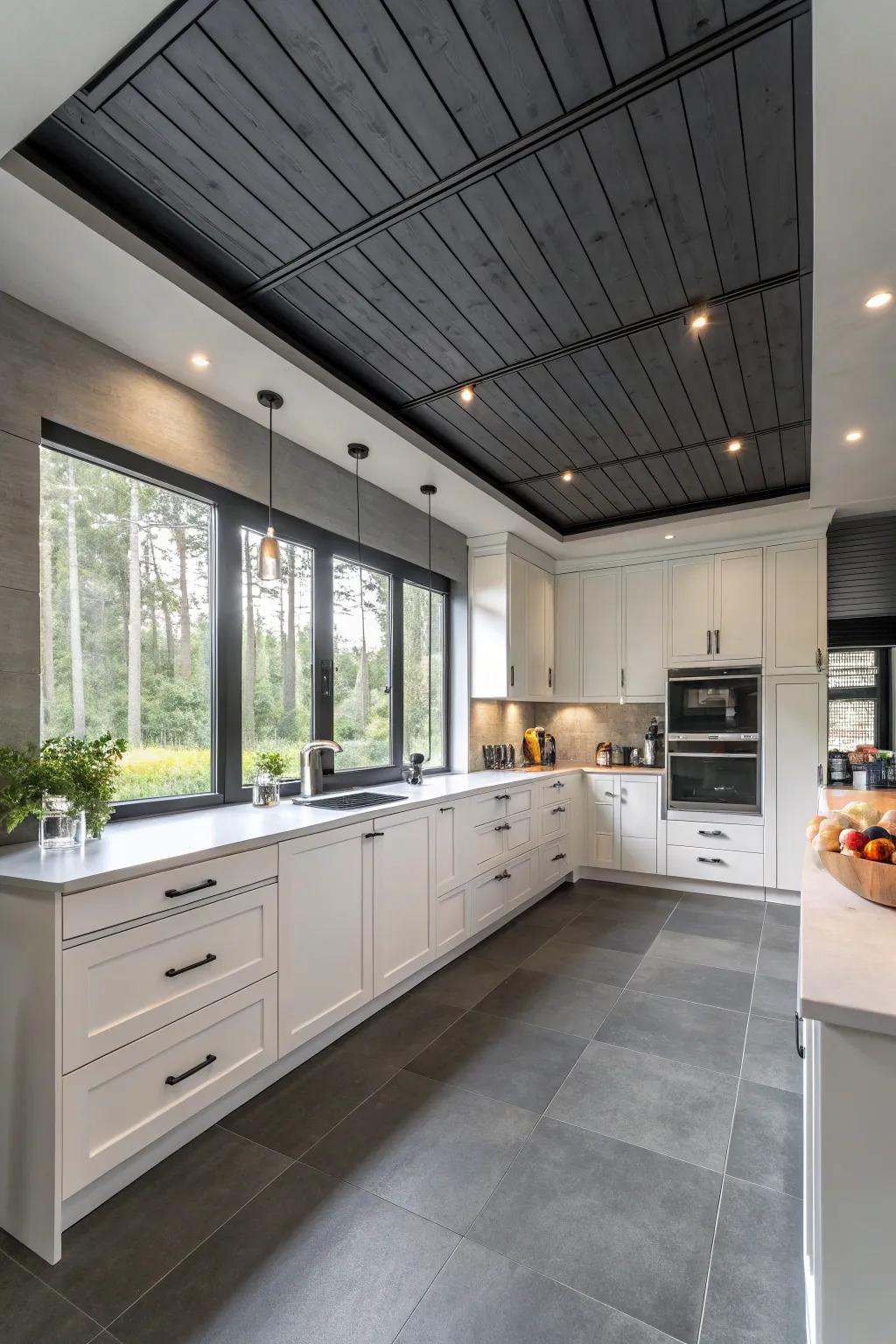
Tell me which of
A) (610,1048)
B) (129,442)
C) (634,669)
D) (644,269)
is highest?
(644,269)

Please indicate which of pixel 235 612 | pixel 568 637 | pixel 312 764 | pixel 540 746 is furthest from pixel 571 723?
pixel 235 612

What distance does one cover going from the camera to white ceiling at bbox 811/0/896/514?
122 cm

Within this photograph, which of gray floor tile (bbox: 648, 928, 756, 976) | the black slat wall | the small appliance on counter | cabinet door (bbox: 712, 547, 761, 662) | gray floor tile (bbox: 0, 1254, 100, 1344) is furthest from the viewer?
the small appliance on counter

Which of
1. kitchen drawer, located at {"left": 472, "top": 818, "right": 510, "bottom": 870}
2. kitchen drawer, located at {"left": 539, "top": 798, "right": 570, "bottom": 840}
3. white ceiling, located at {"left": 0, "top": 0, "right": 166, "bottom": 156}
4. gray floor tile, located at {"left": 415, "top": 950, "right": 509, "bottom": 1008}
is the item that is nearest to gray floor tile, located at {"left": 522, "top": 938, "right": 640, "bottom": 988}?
gray floor tile, located at {"left": 415, "top": 950, "right": 509, "bottom": 1008}

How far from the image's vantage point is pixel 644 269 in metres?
2.09

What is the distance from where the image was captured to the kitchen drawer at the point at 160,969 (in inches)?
63.0

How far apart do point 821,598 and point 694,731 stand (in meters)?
1.23

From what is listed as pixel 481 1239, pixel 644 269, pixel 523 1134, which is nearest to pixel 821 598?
pixel 644 269

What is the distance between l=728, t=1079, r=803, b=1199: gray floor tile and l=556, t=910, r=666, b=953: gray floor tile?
132cm

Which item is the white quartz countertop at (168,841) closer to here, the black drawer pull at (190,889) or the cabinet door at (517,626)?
the black drawer pull at (190,889)

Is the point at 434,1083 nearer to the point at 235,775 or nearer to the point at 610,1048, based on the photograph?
the point at 610,1048

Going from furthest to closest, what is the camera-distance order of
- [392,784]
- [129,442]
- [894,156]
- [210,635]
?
[392,784] < [210,635] < [129,442] < [894,156]

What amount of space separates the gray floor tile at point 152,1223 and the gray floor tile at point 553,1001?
1.22 m

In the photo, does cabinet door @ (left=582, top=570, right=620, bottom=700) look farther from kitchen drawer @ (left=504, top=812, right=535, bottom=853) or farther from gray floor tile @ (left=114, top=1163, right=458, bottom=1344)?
gray floor tile @ (left=114, top=1163, right=458, bottom=1344)
